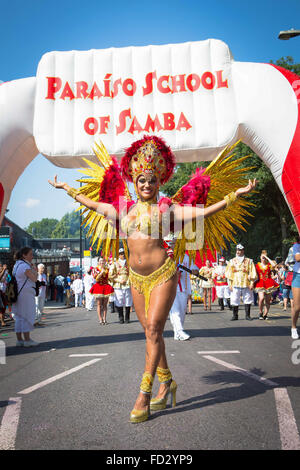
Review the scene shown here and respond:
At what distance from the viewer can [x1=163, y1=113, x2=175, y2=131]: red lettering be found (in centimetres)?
707

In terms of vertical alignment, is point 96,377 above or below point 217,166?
below

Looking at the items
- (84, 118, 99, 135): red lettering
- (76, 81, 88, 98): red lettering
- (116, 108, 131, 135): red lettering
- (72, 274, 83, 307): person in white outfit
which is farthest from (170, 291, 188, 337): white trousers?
(72, 274, 83, 307): person in white outfit

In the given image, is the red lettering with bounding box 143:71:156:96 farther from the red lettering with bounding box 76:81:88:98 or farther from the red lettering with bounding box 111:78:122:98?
the red lettering with bounding box 76:81:88:98

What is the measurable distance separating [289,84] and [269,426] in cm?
522

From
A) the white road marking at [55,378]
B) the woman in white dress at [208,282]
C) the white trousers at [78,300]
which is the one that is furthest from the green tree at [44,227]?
the white road marking at [55,378]

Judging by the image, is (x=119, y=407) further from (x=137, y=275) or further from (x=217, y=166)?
(x=217, y=166)

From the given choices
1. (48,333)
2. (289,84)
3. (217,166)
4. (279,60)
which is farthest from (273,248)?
(217,166)

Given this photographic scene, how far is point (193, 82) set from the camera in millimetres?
7148

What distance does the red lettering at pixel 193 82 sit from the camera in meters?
7.14

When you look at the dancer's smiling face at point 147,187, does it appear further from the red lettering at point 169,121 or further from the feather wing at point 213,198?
the red lettering at point 169,121

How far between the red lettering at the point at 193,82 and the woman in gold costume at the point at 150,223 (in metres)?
2.91

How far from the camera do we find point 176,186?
3150 cm
